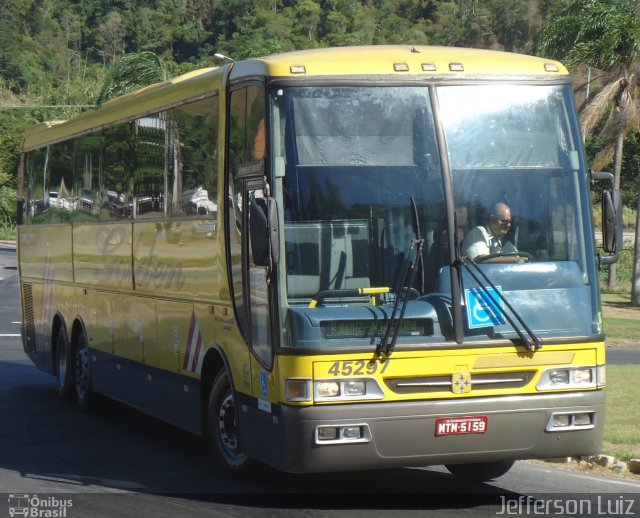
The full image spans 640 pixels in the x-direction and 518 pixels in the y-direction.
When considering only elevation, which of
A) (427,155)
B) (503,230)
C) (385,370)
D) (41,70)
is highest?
(41,70)

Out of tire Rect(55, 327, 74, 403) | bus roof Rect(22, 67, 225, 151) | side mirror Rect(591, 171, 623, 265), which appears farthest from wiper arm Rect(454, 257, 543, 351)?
tire Rect(55, 327, 74, 403)

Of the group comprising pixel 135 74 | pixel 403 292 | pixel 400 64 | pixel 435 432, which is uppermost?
pixel 135 74

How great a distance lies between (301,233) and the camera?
843 centimetres

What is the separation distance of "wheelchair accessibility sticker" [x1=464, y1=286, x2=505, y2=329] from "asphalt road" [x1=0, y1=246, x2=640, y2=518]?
135 cm

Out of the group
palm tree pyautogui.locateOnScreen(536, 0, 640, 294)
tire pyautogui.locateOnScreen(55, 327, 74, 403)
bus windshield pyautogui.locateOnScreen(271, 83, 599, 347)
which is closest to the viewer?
bus windshield pyautogui.locateOnScreen(271, 83, 599, 347)

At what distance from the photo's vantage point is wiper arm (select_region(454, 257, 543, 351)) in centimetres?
841

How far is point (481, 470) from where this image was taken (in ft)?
32.2

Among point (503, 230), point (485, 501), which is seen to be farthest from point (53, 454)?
point (503, 230)

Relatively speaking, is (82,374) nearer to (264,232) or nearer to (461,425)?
(264,232)

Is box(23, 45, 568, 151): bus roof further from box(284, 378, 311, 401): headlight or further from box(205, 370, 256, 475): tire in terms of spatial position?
box(205, 370, 256, 475): tire

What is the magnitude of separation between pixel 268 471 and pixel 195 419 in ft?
3.74

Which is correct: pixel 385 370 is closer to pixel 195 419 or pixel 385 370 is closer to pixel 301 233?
pixel 301 233

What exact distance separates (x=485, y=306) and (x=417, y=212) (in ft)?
2.64

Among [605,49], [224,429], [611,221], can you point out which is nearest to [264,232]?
[224,429]
